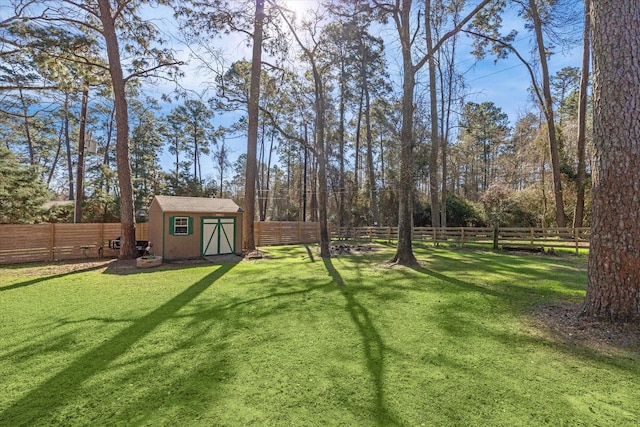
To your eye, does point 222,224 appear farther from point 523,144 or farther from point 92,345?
point 523,144

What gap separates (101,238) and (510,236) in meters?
16.3

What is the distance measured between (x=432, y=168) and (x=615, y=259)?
1229cm

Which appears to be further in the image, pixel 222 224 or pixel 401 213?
pixel 222 224

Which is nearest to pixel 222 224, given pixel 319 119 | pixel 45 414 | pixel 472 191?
pixel 319 119

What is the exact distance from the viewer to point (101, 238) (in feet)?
36.4

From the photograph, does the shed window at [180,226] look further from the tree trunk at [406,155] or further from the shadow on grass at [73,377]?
the tree trunk at [406,155]

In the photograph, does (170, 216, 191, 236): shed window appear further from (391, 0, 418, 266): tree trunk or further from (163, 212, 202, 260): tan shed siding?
(391, 0, 418, 266): tree trunk

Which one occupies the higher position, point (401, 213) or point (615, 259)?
point (401, 213)

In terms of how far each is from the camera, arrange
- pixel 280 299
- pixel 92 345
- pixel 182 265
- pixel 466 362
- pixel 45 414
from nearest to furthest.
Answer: pixel 45 414 < pixel 466 362 < pixel 92 345 < pixel 280 299 < pixel 182 265

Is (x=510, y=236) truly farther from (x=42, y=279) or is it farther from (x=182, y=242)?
(x=42, y=279)

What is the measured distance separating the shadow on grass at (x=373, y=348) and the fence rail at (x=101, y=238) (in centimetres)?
1013

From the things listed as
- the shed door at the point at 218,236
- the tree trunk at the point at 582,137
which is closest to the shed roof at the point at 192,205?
the shed door at the point at 218,236

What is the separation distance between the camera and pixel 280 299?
5.05 meters

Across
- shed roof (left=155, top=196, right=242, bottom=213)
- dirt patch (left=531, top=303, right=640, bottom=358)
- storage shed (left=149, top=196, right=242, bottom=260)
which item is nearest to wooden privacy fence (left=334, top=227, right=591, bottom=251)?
dirt patch (left=531, top=303, right=640, bottom=358)
